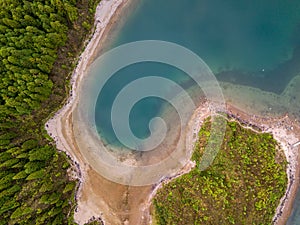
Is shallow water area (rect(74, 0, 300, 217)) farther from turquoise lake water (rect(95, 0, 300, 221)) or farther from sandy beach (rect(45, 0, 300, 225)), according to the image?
sandy beach (rect(45, 0, 300, 225))

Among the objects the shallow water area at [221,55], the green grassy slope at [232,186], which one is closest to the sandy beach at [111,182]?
the shallow water area at [221,55]

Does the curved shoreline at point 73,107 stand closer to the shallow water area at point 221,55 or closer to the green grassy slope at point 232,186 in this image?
the shallow water area at point 221,55

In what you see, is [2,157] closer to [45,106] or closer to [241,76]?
[45,106]

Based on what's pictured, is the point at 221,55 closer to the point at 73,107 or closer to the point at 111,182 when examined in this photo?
the point at 73,107

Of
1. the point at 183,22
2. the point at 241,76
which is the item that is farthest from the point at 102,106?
the point at 241,76

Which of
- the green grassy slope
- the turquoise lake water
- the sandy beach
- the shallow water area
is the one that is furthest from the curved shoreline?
the green grassy slope

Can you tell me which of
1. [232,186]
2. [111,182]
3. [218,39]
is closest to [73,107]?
[111,182]
